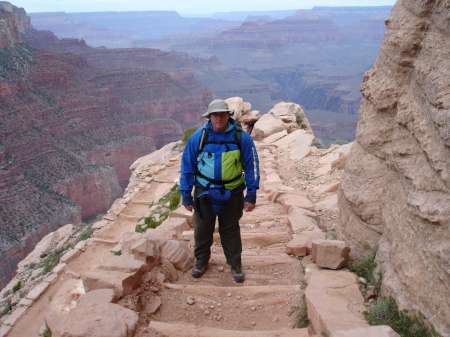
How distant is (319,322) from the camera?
3.19 metres

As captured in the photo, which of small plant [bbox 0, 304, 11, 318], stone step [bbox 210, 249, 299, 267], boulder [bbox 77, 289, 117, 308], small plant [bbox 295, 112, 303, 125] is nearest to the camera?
boulder [bbox 77, 289, 117, 308]

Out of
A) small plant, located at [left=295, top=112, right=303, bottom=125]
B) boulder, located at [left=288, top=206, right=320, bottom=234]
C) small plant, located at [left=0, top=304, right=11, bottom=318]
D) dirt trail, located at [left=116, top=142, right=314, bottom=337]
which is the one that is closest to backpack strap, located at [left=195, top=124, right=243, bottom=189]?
dirt trail, located at [left=116, top=142, right=314, bottom=337]

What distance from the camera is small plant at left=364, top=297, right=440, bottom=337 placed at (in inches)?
114

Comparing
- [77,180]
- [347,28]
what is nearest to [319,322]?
[77,180]

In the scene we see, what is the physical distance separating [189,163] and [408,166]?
208cm

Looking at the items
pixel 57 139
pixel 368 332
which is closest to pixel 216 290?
pixel 368 332

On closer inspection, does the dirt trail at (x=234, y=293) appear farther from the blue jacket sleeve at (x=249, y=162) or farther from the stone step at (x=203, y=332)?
the blue jacket sleeve at (x=249, y=162)

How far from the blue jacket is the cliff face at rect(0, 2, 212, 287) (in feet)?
85.6

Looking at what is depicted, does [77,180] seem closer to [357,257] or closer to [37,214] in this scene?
[37,214]

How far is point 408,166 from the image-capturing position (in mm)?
3465

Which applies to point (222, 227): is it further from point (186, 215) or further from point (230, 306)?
point (186, 215)

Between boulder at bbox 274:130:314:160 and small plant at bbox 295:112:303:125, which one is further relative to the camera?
small plant at bbox 295:112:303:125

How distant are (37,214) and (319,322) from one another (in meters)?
31.4

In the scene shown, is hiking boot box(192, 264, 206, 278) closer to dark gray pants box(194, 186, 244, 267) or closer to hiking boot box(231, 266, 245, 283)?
dark gray pants box(194, 186, 244, 267)
